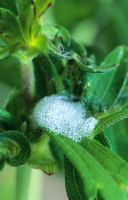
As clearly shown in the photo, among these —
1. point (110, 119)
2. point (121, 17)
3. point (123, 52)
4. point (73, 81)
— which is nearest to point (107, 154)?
point (110, 119)

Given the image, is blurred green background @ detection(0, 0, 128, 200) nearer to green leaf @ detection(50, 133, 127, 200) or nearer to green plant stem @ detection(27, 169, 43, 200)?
green plant stem @ detection(27, 169, 43, 200)

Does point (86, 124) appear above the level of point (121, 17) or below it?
below

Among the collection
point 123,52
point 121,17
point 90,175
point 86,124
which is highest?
point 121,17

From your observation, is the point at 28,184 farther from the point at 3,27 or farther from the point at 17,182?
the point at 3,27

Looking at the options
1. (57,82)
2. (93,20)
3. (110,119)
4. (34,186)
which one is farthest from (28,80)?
(93,20)

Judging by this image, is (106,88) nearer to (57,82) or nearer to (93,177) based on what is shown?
(57,82)

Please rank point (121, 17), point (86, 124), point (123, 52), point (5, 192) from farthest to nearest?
point (121, 17) < point (5, 192) < point (123, 52) < point (86, 124)
